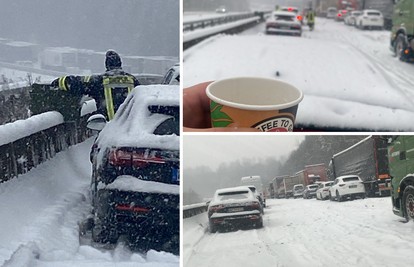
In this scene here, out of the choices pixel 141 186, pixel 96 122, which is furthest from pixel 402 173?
pixel 96 122

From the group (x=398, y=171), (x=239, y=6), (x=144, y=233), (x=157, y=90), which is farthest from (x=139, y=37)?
(x=398, y=171)

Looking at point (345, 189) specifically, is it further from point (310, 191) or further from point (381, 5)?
point (381, 5)

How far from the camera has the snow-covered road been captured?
3.87ft

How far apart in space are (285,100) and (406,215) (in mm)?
370

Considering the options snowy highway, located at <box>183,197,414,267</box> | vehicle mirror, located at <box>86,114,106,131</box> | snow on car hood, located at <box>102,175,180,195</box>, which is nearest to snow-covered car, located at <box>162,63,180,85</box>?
vehicle mirror, located at <box>86,114,106,131</box>

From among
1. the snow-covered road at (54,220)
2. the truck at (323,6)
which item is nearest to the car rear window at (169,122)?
the snow-covered road at (54,220)

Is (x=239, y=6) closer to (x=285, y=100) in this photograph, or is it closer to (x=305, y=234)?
(x=285, y=100)

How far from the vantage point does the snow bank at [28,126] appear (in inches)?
51.9

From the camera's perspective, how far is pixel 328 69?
67.7 inches

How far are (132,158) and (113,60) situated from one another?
0.42 m

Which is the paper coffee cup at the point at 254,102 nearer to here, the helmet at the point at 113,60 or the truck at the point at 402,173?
the truck at the point at 402,173

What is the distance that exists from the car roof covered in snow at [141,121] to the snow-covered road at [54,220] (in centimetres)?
21

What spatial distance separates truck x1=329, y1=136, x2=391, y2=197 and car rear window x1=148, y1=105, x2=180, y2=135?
2.01 feet

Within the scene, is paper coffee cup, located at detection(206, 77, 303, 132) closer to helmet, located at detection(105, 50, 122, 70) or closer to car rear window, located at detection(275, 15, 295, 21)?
helmet, located at detection(105, 50, 122, 70)
